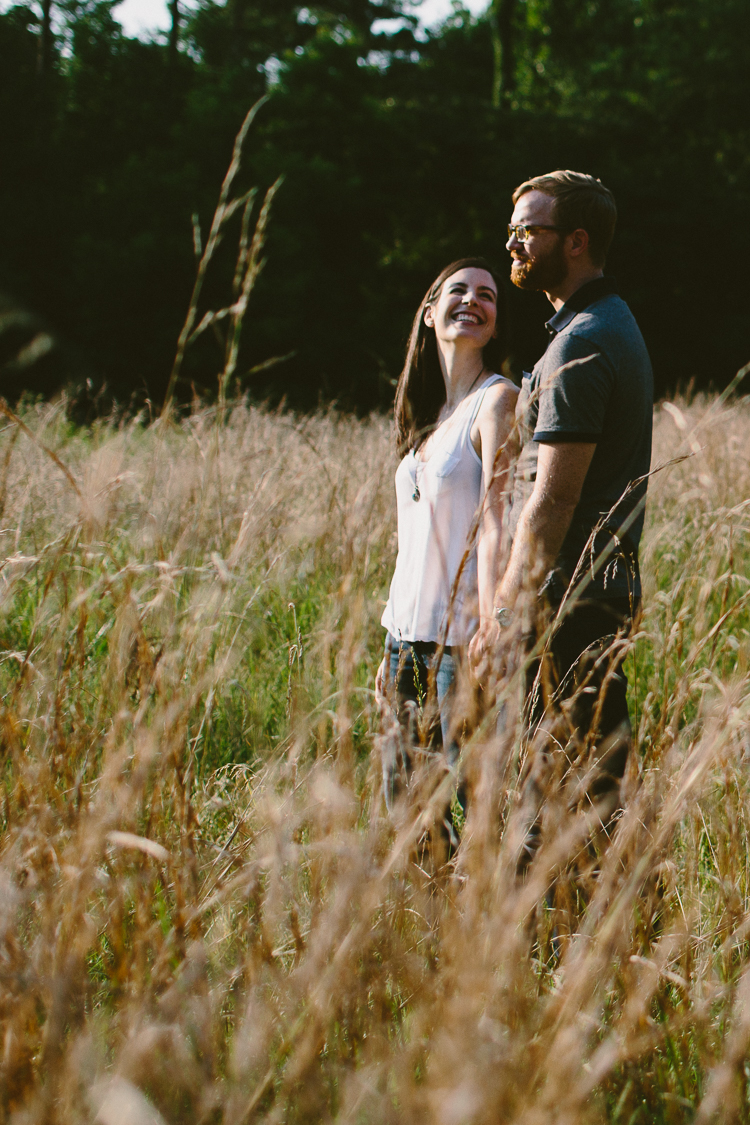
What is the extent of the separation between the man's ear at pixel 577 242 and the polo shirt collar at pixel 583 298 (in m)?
0.08

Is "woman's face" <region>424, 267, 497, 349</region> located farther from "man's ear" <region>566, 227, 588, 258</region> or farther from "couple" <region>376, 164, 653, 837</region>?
"man's ear" <region>566, 227, 588, 258</region>

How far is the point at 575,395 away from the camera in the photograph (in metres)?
1.55

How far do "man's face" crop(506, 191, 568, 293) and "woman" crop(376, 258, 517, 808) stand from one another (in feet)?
0.76

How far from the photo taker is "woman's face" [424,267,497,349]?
1.99 m

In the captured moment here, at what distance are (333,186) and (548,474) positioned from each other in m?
16.4

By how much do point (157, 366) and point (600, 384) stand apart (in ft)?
47.8

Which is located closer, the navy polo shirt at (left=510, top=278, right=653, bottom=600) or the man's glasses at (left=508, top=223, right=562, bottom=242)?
the navy polo shirt at (left=510, top=278, right=653, bottom=600)

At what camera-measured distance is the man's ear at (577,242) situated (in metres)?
1.74

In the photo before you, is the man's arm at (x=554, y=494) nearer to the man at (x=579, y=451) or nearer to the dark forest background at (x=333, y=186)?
the man at (x=579, y=451)

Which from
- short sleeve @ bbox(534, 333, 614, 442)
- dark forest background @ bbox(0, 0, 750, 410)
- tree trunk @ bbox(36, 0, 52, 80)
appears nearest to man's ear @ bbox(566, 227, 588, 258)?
short sleeve @ bbox(534, 333, 614, 442)

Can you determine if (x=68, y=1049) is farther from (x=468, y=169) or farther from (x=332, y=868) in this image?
(x=468, y=169)

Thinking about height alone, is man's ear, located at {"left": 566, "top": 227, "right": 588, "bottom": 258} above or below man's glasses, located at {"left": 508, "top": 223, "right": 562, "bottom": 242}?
below

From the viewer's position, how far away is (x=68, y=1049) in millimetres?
948

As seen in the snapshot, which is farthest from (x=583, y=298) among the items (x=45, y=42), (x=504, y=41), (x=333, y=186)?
(x=504, y=41)
